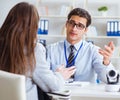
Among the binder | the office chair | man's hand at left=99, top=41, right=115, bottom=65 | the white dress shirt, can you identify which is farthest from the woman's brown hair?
the binder

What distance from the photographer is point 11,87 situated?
1.25 metres

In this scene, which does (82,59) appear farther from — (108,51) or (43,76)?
(43,76)

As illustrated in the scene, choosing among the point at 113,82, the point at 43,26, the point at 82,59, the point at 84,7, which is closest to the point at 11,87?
the point at 113,82

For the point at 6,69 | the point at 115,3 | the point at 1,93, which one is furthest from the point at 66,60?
the point at 115,3

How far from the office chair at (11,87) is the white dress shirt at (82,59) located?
1.41 meters

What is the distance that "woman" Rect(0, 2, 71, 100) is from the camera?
5.26 ft

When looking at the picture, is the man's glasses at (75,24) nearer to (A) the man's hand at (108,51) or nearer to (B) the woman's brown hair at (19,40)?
(A) the man's hand at (108,51)

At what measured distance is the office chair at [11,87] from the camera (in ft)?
4.11

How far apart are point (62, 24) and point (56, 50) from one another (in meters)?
2.47

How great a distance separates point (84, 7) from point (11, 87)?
4.08 m

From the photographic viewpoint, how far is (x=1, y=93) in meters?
1.26

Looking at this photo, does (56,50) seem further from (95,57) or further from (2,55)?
(2,55)

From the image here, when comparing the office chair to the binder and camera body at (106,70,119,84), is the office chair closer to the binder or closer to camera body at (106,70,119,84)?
camera body at (106,70,119,84)

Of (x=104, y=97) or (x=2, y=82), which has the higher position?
(x=2, y=82)
